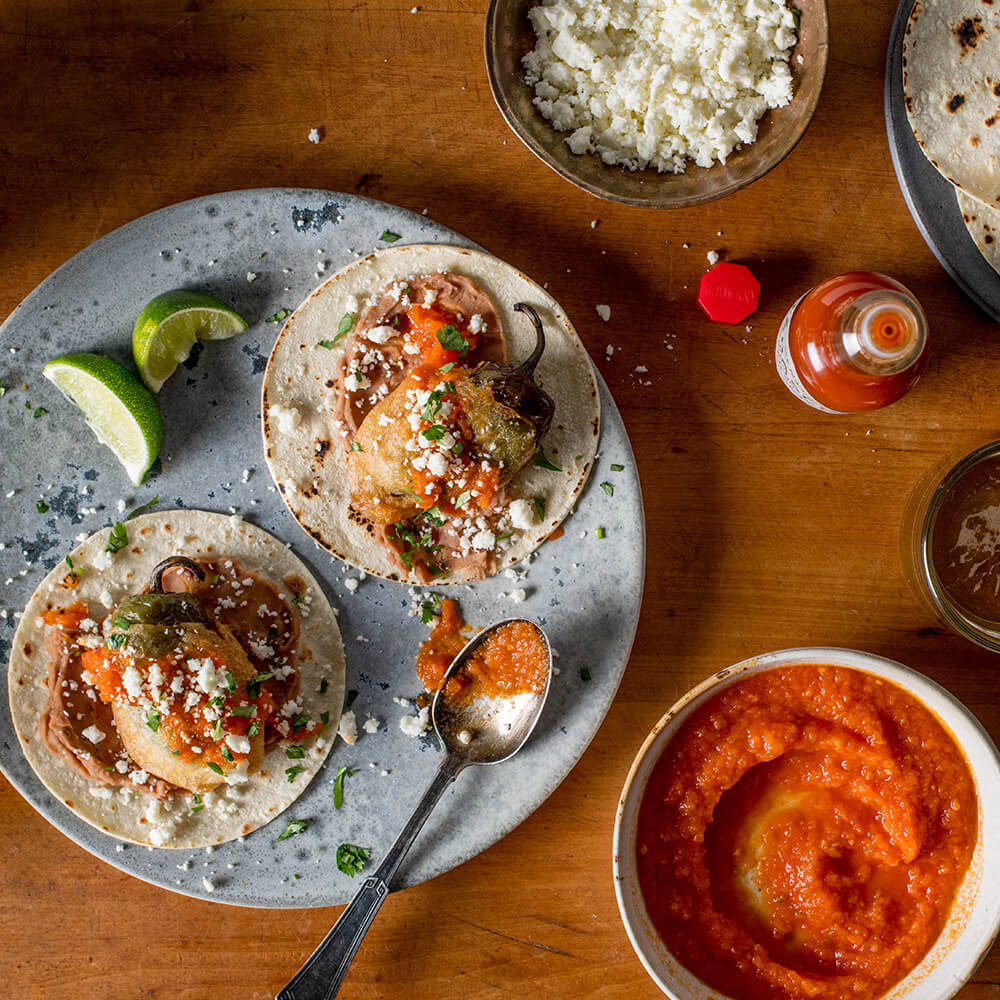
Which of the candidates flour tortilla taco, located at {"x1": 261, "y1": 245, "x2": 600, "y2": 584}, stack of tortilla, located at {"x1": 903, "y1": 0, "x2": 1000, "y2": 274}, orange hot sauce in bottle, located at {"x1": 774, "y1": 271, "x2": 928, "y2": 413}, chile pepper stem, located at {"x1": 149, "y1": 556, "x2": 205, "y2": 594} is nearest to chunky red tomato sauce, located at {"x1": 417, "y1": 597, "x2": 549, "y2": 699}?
flour tortilla taco, located at {"x1": 261, "y1": 245, "x2": 600, "y2": 584}

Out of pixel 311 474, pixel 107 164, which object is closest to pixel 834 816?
pixel 311 474

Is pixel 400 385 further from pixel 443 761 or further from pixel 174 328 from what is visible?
pixel 443 761

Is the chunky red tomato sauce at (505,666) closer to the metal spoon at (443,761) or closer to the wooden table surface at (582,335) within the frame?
the metal spoon at (443,761)

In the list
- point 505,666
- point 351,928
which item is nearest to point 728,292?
point 505,666

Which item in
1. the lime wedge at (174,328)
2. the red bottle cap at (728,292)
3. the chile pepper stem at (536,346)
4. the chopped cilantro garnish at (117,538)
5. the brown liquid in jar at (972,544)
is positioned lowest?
the brown liquid in jar at (972,544)

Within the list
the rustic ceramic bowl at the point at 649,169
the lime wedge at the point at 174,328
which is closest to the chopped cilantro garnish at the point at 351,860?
the lime wedge at the point at 174,328
